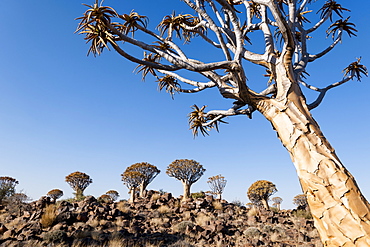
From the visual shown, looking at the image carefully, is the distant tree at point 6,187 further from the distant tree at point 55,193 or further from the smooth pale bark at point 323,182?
the smooth pale bark at point 323,182

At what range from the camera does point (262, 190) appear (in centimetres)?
2148

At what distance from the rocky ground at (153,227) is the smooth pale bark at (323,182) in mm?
5717

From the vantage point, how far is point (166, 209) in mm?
13367

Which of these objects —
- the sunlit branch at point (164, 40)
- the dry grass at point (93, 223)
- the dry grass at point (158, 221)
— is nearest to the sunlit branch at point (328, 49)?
the sunlit branch at point (164, 40)

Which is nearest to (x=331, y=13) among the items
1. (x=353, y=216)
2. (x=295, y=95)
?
(x=295, y=95)

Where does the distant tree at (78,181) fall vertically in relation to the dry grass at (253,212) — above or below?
above

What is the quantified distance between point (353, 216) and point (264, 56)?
9.69 feet

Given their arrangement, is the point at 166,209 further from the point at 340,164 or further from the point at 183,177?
the point at 340,164

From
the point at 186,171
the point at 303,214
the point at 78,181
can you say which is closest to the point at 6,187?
the point at 78,181

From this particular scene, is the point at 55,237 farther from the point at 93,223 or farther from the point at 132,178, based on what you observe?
the point at 132,178

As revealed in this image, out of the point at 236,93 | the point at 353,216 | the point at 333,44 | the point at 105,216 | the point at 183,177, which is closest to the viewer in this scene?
the point at 353,216

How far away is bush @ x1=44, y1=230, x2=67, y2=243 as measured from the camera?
778 cm

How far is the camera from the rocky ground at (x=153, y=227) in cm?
810

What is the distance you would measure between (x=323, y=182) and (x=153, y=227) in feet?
28.6
